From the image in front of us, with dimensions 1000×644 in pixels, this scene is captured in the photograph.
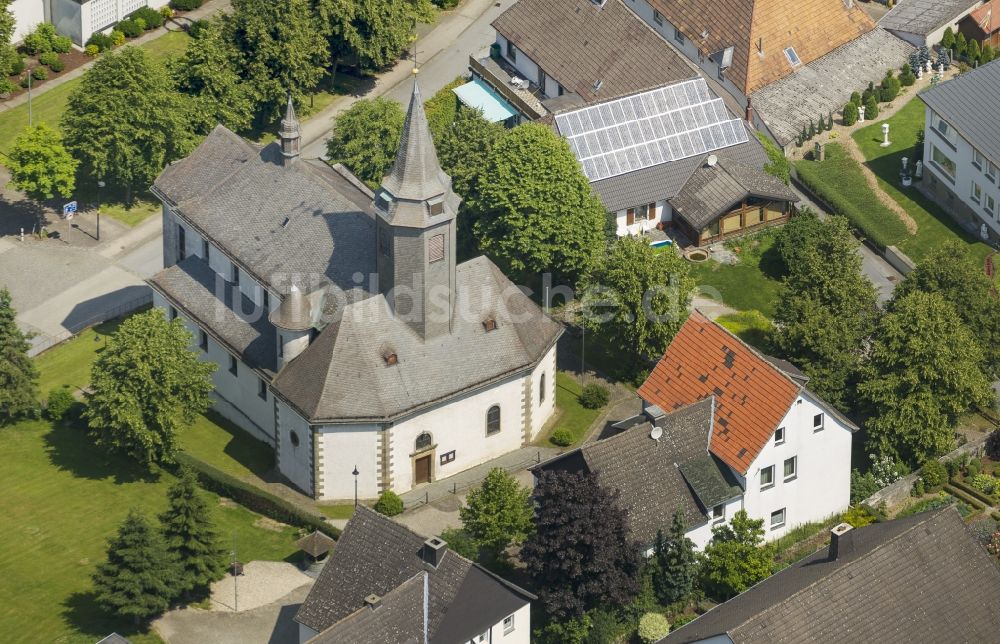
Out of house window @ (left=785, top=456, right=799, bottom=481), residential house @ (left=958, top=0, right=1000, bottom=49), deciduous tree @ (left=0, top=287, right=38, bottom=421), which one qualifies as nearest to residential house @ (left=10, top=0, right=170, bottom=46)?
deciduous tree @ (left=0, top=287, right=38, bottom=421)

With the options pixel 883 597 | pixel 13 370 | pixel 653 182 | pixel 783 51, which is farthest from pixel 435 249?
pixel 783 51

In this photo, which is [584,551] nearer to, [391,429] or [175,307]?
[391,429]

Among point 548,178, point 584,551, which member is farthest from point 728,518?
point 548,178

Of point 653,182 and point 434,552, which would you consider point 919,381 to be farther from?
point 434,552

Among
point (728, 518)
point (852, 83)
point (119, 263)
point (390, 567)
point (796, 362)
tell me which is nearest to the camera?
point (390, 567)

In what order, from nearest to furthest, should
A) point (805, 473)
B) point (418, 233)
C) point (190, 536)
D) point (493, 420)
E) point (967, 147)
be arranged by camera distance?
point (190, 536) < point (418, 233) < point (805, 473) < point (493, 420) < point (967, 147)
